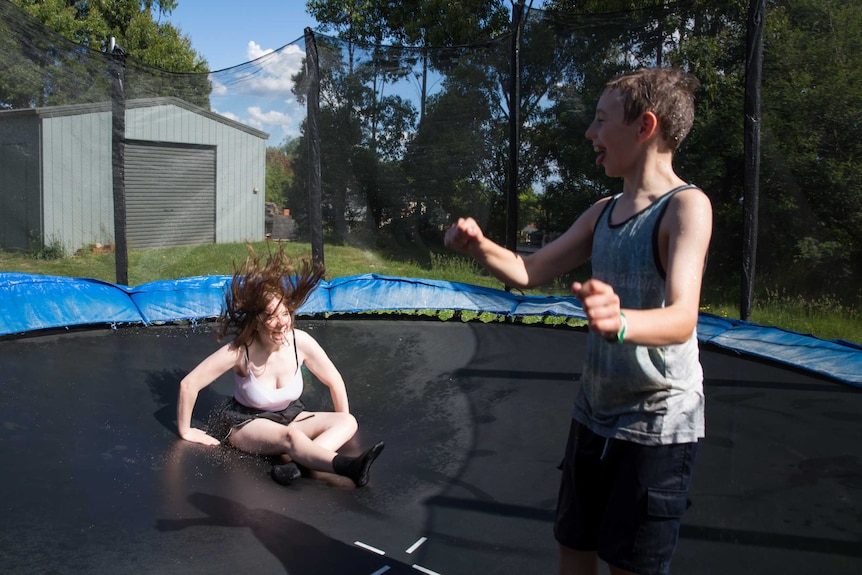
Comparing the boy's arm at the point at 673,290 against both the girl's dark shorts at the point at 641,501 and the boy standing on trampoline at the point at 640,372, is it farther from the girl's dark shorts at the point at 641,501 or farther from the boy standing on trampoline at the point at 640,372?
the girl's dark shorts at the point at 641,501

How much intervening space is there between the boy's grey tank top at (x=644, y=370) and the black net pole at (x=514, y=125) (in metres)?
3.44

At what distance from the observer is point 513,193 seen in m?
4.52

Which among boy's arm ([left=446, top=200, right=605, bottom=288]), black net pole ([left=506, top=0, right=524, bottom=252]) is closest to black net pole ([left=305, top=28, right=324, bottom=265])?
black net pole ([left=506, top=0, right=524, bottom=252])

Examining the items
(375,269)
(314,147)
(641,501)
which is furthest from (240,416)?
(375,269)

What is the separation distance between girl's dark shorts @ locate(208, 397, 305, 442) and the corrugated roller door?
2.67 metres

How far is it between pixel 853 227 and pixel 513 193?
2.05 metres

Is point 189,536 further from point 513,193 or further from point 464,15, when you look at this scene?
point 464,15

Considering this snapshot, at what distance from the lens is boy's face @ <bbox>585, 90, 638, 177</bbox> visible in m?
1.03

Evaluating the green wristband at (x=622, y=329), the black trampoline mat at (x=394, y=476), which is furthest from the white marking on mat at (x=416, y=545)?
the green wristband at (x=622, y=329)

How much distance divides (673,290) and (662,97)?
0.97ft

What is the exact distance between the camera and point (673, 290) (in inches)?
34.8

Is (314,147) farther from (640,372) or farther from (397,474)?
(640,372)

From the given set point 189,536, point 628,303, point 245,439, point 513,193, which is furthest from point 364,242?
point 628,303

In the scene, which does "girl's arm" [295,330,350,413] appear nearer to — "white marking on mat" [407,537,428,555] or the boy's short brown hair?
"white marking on mat" [407,537,428,555]
